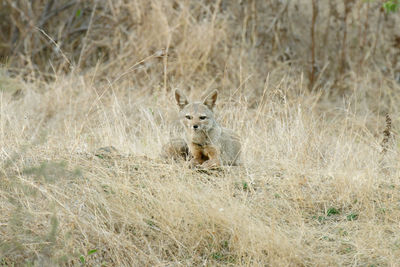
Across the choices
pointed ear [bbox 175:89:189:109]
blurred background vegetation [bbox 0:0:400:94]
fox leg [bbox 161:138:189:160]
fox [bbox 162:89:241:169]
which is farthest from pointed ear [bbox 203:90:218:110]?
blurred background vegetation [bbox 0:0:400:94]

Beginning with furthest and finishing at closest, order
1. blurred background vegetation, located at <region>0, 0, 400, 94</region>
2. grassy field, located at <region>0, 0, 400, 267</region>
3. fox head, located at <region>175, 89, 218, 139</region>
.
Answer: blurred background vegetation, located at <region>0, 0, 400, 94</region> < fox head, located at <region>175, 89, 218, 139</region> < grassy field, located at <region>0, 0, 400, 267</region>

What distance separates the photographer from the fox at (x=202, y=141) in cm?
661

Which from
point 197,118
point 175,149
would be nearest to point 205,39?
point 175,149

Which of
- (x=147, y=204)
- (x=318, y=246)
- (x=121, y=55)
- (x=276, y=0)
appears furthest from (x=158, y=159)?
(x=276, y=0)

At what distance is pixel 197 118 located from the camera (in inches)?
260

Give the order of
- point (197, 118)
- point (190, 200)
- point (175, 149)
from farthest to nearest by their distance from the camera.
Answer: point (175, 149)
point (197, 118)
point (190, 200)

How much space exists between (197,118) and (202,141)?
9.9 inches


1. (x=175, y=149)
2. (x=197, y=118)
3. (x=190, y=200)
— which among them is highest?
(x=197, y=118)

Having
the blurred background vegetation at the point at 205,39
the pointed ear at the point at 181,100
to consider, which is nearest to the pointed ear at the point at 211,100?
the pointed ear at the point at 181,100

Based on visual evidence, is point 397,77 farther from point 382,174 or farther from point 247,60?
point 382,174

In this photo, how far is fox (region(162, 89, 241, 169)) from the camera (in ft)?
21.7

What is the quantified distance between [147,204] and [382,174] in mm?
2686

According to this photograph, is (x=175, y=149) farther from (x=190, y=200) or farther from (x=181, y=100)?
(x=190, y=200)

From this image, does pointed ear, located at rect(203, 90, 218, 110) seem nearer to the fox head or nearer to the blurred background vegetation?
the fox head
